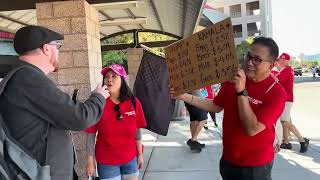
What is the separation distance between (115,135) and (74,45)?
162 centimetres

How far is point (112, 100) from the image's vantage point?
361 cm

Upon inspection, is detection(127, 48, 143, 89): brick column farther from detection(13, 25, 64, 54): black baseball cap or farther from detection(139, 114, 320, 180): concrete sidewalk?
detection(13, 25, 64, 54): black baseball cap

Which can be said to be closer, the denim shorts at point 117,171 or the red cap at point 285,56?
the denim shorts at point 117,171

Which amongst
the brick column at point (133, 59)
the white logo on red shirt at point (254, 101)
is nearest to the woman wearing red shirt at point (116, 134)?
the white logo on red shirt at point (254, 101)

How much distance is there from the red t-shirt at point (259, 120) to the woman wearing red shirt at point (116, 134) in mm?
1031

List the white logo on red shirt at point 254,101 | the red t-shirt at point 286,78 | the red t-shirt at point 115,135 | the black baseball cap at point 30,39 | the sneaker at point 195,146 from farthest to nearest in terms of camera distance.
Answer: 1. the sneaker at point 195,146
2. the red t-shirt at point 286,78
3. the red t-shirt at point 115,135
4. the white logo on red shirt at point 254,101
5. the black baseball cap at point 30,39

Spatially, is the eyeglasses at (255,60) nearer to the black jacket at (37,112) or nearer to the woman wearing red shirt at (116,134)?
the black jacket at (37,112)

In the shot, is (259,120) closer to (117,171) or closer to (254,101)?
(254,101)

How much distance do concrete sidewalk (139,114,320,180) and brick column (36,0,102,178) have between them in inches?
67.0

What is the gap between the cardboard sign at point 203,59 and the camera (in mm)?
2543

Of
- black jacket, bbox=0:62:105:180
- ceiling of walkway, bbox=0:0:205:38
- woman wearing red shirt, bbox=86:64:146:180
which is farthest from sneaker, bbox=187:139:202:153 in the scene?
black jacket, bbox=0:62:105:180

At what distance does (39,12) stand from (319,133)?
6744mm

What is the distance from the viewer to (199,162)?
6.52 m

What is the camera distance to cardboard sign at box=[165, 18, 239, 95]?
2543 mm
